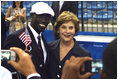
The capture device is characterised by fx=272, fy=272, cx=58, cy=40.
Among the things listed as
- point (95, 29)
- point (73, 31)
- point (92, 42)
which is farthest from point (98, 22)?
point (73, 31)

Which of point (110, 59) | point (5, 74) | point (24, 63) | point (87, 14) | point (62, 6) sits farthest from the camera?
point (87, 14)

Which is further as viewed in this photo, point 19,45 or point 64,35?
point 64,35

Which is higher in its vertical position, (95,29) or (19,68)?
(19,68)

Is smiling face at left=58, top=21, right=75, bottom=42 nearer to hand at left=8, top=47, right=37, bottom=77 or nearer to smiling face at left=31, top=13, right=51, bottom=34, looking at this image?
smiling face at left=31, top=13, right=51, bottom=34

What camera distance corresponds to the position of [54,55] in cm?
267

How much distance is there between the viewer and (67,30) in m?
2.75

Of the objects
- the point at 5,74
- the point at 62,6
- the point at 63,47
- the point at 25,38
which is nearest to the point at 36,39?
the point at 25,38

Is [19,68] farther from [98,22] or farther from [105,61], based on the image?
[98,22]

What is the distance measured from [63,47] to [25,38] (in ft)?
1.40

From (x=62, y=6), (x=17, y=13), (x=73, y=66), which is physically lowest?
(x=73, y=66)

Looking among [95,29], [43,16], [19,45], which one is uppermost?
[43,16]

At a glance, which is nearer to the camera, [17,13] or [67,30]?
[67,30]

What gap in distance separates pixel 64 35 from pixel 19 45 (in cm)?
49

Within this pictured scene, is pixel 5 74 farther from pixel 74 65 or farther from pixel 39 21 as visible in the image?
pixel 39 21
